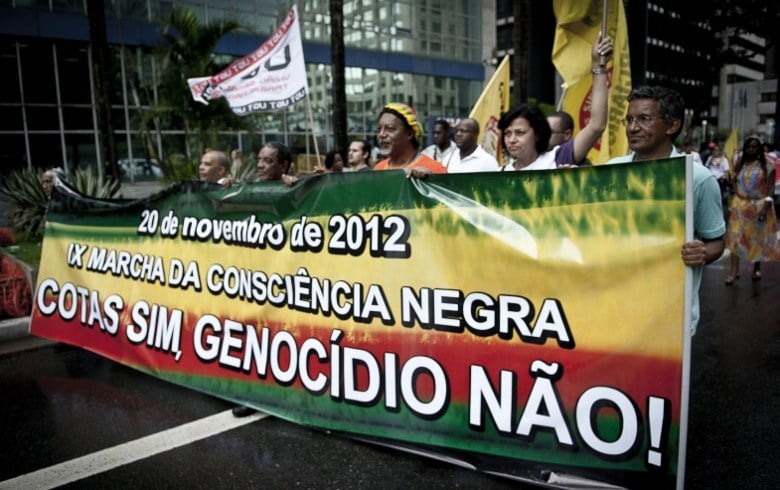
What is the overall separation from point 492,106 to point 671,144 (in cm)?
538

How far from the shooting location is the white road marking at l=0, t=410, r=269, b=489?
10.1 feet

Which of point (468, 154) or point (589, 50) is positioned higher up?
point (589, 50)

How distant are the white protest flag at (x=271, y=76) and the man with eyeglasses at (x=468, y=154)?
6.84 ft

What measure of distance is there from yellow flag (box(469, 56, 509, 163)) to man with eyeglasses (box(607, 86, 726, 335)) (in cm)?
503

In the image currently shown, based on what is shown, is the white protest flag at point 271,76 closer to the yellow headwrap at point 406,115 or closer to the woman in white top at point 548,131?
the yellow headwrap at point 406,115

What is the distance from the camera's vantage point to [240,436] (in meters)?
3.50

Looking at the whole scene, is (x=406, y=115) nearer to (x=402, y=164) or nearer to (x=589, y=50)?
(x=402, y=164)

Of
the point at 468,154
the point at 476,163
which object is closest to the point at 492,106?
the point at 468,154

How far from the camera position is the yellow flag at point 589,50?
5188 mm

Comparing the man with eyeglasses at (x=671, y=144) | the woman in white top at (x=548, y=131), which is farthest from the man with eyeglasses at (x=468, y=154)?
the man with eyeglasses at (x=671, y=144)

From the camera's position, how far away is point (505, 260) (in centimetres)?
279

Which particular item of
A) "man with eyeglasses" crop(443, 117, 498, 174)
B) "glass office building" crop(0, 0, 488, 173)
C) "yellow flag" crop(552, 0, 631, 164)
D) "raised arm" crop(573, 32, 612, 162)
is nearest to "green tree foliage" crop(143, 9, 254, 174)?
"glass office building" crop(0, 0, 488, 173)

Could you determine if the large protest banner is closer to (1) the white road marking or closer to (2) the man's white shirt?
(1) the white road marking

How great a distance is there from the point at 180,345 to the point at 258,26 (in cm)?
2231
